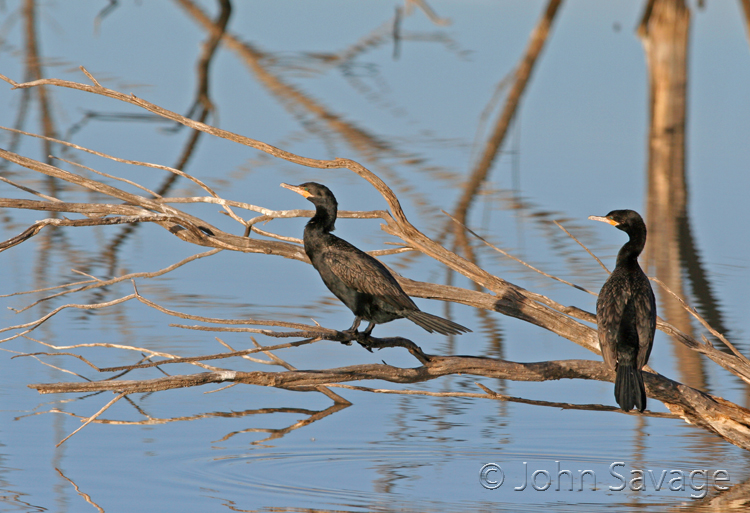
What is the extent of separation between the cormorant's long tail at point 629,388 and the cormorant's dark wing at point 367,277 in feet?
2.62

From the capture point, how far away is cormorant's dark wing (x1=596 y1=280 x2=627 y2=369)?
3559 millimetres

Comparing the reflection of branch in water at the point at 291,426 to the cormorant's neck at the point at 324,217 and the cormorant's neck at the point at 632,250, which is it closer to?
the cormorant's neck at the point at 324,217

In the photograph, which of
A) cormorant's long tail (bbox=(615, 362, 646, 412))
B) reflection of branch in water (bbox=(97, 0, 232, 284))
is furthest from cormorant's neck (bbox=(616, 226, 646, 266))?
reflection of branch in water (bbox=(97, 0, 232, 284))

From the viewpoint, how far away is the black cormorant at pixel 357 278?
12.1 feet

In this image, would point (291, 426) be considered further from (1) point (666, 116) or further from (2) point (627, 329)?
(1) point (666, 116)

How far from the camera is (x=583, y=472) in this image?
13.5 ft

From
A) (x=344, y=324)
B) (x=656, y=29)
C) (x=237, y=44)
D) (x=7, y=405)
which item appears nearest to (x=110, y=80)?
(x=237, y=44)

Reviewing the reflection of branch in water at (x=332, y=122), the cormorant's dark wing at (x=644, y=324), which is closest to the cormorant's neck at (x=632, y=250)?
the cormorant's dark wing at (x=644, y=324)

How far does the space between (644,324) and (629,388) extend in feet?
0.92

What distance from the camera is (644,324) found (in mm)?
3609

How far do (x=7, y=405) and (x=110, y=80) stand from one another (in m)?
7.94

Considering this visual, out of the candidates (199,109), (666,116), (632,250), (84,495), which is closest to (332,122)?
(199,109)

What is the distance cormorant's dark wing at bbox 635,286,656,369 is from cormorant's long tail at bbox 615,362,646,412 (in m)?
0.05

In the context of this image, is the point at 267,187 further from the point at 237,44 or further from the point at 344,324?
the point at 237,44
